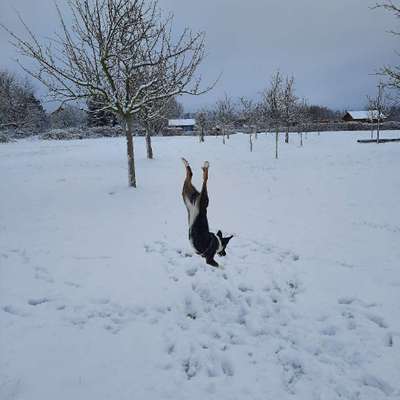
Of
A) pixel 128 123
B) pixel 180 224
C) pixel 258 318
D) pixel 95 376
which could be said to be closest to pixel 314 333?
pixel 258 318

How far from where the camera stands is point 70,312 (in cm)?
445

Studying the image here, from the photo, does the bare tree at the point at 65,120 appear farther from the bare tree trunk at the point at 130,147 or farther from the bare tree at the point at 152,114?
the bare tree trunk at the point at 130,147

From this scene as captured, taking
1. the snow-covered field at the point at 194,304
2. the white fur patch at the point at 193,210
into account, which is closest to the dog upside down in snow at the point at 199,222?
the white fur patch at the point at 193,210

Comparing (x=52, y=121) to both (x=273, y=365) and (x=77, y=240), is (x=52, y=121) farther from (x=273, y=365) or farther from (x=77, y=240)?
(x=273, y=365)

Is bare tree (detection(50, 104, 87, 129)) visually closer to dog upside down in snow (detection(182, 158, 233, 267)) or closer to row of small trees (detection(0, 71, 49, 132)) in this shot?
row of small trees (detection(0, 71, 49, 132))

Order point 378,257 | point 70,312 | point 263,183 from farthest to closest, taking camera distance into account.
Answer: point 263,183 → point 378,257 → point 70,312

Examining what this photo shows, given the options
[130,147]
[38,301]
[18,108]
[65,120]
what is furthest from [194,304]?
[65,120]

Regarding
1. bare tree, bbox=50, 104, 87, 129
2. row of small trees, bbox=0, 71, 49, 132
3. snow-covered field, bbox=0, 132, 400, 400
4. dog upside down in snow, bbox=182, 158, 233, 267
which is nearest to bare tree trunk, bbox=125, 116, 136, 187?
snow-covered field, bbox=0, 132, 400, 400

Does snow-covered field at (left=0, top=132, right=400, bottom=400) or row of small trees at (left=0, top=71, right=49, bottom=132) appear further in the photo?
row of small trees at (left=0, top=71, right=49, bottom=132)

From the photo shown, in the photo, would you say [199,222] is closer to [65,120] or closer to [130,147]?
[130,147]

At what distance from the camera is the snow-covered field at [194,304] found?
3.37 m

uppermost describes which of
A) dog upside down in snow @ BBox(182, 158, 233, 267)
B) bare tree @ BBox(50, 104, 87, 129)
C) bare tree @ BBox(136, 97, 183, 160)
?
bare tree @ BBox(50, 104, 87, 129)

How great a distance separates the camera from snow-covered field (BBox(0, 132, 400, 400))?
3365 millimetres

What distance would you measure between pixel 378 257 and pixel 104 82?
10.0 meters
